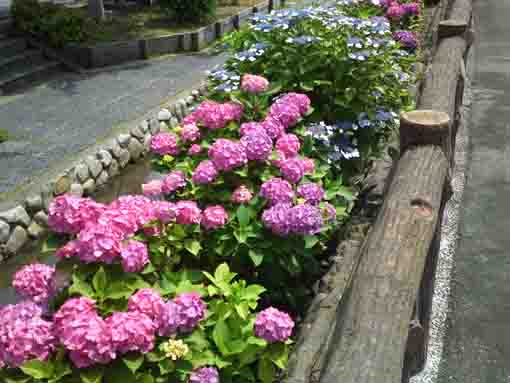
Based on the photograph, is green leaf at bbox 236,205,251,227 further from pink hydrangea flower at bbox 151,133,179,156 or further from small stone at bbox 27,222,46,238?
small stone at bbox 27,222,46,238

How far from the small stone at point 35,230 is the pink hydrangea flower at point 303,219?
3722mm

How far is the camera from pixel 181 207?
8.63 ft

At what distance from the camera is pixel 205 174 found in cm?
299

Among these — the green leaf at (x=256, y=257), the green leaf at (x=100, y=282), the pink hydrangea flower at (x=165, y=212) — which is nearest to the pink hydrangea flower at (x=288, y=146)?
the green leaf at (x=256, y=257)

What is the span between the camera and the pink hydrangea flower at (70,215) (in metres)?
2.28

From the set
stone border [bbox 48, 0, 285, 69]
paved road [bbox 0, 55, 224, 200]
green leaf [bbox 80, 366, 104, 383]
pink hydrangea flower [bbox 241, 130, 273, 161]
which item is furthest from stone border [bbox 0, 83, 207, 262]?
green leaf [bbox 80, 366, 104, 383]

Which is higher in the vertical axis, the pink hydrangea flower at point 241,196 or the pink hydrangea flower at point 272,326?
the pink hydrangea flower at point 241,196

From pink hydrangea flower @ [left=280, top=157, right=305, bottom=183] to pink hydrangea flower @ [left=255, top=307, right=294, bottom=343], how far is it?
3.24 feet

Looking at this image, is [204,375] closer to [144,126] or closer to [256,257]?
[256,257]

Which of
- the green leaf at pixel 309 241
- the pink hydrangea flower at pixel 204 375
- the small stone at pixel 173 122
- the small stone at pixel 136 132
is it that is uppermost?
the green leaf at pixel 309 241

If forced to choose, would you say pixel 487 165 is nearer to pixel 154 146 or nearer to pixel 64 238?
pixel 154 146

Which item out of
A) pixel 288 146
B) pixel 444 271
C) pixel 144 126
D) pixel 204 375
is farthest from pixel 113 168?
pixel 204 375

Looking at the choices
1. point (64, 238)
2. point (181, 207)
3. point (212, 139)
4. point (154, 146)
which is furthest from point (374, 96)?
point (64, 238)

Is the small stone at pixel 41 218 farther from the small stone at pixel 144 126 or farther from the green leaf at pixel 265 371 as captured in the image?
the green leaf at pixel 265 371
